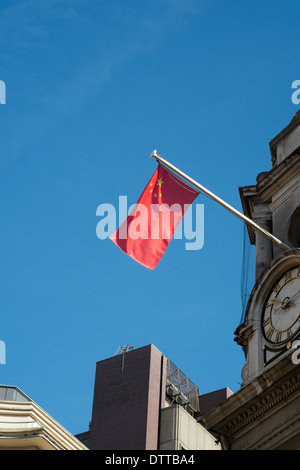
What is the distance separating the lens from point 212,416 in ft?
97.3

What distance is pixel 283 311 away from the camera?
3030 centimetres

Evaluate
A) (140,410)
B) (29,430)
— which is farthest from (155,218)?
(140,410)

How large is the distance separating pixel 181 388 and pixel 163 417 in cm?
605

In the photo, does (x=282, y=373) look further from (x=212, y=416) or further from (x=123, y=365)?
(x=123, y=365)

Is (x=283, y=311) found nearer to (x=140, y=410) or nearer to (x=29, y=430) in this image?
(x=29, y=430)

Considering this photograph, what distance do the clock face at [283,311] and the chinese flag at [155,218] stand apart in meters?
3.07

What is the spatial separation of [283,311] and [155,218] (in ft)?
13.2

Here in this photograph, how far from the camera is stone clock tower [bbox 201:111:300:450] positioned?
2833 cm

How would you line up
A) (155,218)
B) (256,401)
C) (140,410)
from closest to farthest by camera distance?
(256,401), (155,218), (140,410)

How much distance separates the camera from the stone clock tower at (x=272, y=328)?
28.3 meters
